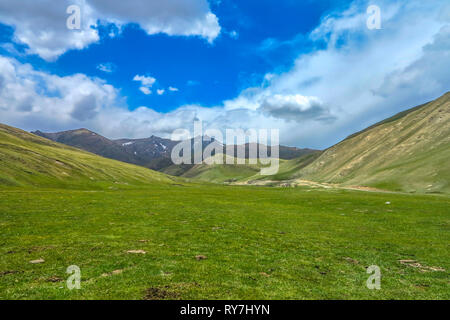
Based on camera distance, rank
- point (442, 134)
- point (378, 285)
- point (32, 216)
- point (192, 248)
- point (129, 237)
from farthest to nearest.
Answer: point (442, 134) → point (32, 216) → point (129, 237) → point (192, 248) → point (378, 285)

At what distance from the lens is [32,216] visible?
3397cm

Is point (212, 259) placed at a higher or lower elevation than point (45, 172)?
lower

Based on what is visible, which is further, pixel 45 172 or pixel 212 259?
pixel 45 172

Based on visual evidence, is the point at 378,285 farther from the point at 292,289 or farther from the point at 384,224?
the point at 384,224

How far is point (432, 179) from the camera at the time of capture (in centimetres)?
13875

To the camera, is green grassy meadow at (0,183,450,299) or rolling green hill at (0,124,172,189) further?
rolling green hill at (0,124,172,189)

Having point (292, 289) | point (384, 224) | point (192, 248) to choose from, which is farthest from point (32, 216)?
point (384, 224)

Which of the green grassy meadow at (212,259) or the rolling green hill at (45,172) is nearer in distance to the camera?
the green grassy meadow at (212,259)
